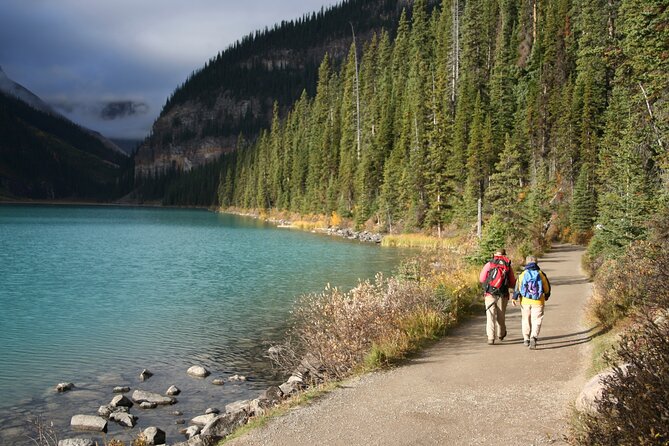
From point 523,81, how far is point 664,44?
57.8m

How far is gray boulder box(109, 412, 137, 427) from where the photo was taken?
35.8 feet

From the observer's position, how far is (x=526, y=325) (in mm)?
11344

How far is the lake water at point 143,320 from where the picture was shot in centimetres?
1257

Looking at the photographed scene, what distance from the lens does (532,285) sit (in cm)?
1130

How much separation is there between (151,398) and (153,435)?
7.75 feet

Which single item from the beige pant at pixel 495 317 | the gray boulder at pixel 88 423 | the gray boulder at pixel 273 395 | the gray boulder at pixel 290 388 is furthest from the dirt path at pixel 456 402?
the gray boulder at pixel 88 423

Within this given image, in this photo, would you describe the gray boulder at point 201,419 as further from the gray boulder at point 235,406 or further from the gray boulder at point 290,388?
the gray boulder at point 290,388

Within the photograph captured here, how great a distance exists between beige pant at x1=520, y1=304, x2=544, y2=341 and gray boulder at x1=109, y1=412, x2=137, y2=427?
878 centimetres

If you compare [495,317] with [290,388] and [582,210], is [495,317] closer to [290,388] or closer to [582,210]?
[290,388]

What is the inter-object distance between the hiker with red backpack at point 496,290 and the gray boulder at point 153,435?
7.37 metres

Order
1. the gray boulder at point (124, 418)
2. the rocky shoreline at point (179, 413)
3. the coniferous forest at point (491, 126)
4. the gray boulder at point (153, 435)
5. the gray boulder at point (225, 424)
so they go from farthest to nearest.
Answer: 1. the coniferous forest at point (491, 126)
2. the gray boulder at point (124, 418)
3. the gray boulder at point (153, 435)
4. the rocky shoreline at point (179, 413)
5. the gray boulder at point (225, 424)

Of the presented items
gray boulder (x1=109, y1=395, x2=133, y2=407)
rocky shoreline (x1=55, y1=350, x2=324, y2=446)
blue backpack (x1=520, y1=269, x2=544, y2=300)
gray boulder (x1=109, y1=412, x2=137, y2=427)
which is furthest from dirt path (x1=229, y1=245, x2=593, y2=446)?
gray boulder (x1=109, y1=395, x2=133, y2=407)

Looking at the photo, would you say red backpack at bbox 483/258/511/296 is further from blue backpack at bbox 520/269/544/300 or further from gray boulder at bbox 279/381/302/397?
gray boulder at bbox 279/381/302/397

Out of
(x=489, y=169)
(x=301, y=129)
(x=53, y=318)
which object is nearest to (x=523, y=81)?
(x=489, y=169)
